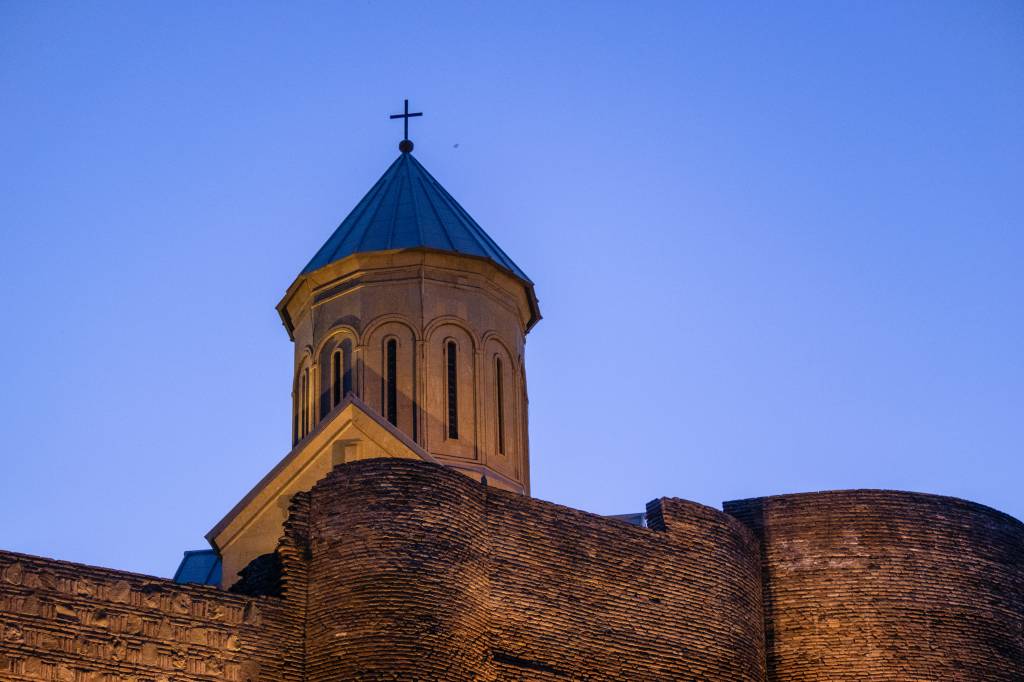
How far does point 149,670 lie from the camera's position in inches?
596

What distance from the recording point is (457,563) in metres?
16.3

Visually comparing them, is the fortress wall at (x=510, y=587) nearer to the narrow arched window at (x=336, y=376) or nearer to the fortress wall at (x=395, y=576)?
the fortress wall at (x=395, y=576)

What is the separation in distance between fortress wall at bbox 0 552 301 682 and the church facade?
17 mm

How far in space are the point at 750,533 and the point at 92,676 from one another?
24.3 feet

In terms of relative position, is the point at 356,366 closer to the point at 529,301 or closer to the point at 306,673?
the point at 529,301

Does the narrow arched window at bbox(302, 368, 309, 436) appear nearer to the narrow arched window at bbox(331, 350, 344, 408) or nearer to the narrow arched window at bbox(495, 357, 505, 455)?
the narrow arched window at bbox(331, 350, 344, 408)

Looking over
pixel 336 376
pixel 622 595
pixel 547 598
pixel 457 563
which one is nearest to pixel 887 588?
pixel 622 595

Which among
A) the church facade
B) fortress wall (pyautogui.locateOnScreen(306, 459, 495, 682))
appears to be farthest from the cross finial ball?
fortress wall (pyautogui.locateOnScreen(306, 459, 495, 682))

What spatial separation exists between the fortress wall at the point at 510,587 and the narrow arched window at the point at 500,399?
4445 mm

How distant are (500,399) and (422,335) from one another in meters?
1.25

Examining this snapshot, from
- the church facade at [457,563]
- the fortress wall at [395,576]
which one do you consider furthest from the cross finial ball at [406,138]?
the fortress wall at [395,576]

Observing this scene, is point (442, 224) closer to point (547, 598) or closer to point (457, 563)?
point (547, 598)

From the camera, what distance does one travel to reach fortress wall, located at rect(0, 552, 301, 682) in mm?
14750

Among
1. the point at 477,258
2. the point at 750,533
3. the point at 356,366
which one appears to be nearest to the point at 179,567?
the point at 356,366
